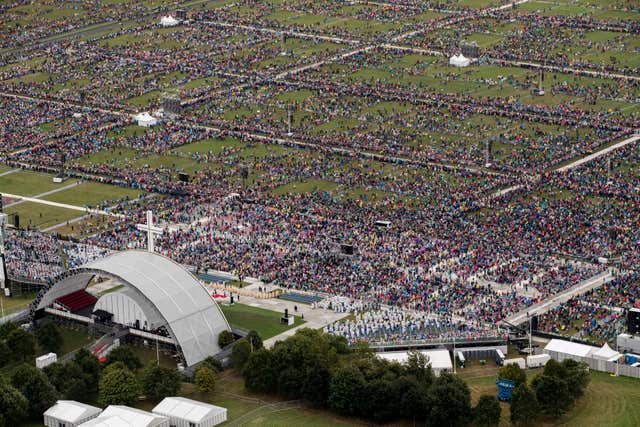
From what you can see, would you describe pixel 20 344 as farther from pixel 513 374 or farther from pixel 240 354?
pixel 513 374

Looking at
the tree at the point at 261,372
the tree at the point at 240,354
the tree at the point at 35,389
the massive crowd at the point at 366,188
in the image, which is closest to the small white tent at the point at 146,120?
the massive crowd at the point at 366,188

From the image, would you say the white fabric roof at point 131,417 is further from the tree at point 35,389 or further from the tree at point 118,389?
the tree at point 35,389

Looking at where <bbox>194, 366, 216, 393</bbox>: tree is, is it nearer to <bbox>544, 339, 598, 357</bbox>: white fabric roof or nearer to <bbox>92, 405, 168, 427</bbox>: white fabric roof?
<bbox>92, 405, 168, 427</bbox>: white fabric roof

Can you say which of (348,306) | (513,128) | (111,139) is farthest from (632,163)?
(111,139)

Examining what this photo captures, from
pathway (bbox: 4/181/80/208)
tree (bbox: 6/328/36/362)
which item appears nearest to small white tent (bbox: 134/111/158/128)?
pathway (bbox: 4/181/80/208)

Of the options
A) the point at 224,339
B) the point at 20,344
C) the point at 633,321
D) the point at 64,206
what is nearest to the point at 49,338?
the point at 20,344

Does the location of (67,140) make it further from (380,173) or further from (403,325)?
(403,325)
